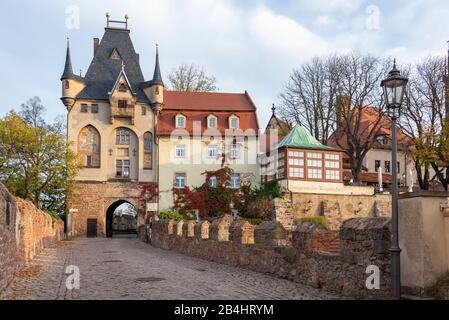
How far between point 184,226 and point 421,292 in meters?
16.4

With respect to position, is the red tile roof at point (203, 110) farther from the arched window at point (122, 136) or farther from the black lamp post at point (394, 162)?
the black lamp post at point (394, 162)

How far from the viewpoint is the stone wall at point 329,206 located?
41.6 metres

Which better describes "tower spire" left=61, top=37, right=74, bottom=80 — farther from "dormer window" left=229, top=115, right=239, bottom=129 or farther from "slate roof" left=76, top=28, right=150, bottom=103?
"dormer window" left=229, top=115, right=239, bottom=129

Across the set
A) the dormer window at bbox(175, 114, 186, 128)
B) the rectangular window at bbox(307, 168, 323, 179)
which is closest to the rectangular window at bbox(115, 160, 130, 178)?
the dormer window at bbox(175, 114, 186, 128)

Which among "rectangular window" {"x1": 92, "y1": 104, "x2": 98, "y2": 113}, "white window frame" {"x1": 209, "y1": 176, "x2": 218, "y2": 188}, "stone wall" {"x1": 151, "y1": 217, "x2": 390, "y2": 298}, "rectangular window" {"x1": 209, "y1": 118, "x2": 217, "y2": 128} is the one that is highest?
"rectangular window" {"x1": 92, "y1": 104, "x2": 98, "y2": 113}

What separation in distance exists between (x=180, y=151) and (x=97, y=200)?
8.99 meters

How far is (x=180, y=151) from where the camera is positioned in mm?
51688

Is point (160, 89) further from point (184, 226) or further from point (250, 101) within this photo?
point (184, 226)

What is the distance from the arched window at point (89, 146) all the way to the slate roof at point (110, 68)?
3.30 metres

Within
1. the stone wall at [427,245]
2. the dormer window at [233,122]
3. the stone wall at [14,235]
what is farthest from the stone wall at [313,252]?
the dormer window at [233,122]

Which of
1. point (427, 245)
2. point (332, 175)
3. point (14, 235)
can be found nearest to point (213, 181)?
Result: point (332, 175)

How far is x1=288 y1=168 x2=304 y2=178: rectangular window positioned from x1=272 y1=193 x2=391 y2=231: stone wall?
5.21 ft

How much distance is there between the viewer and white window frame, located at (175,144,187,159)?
5138 cm

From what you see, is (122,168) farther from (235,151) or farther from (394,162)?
(394,162)
